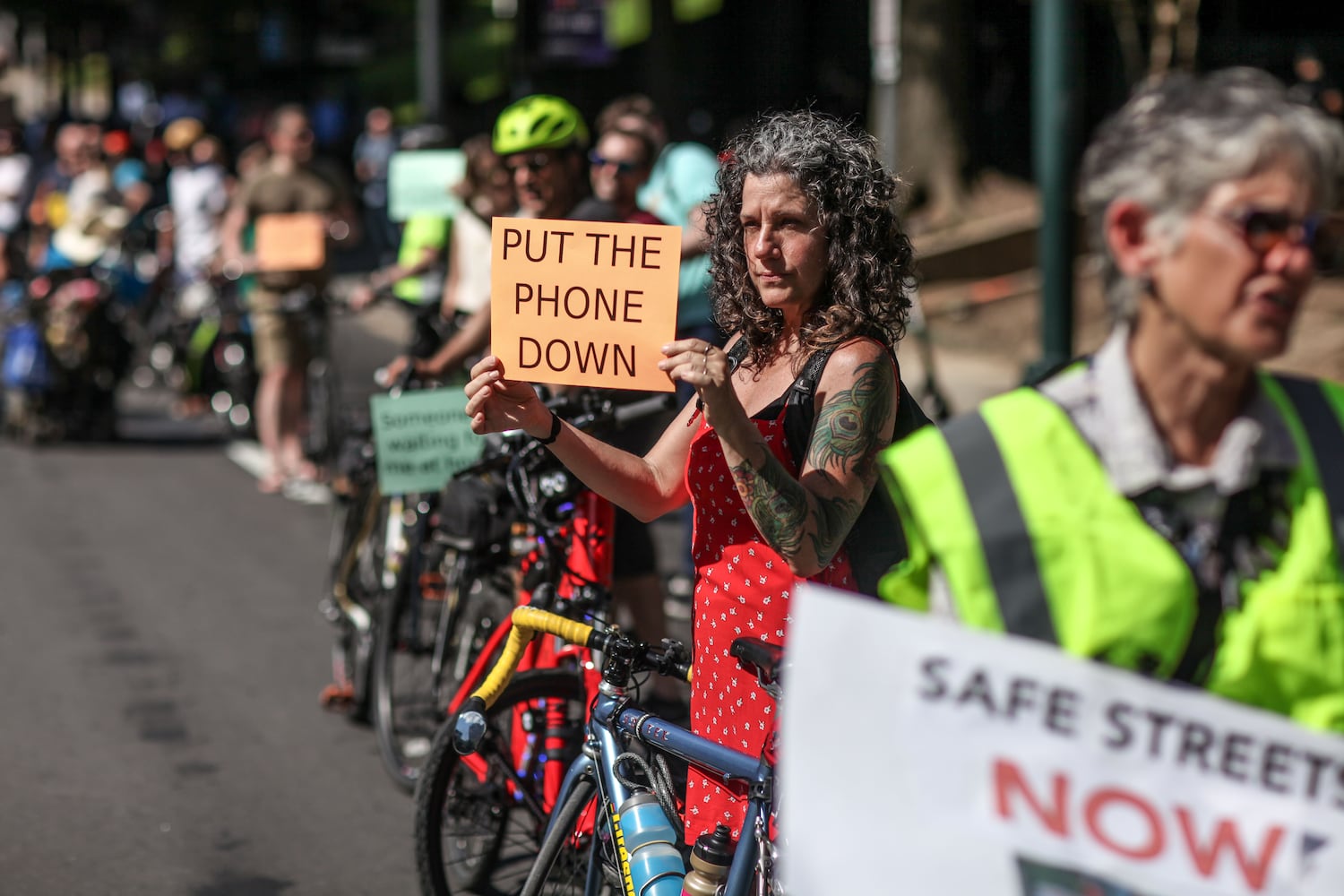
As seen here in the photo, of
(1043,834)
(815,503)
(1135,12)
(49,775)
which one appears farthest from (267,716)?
(1135,12)

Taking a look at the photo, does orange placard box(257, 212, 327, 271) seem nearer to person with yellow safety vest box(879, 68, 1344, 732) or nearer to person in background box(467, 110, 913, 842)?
person in background box(467, 110, 913, 842)

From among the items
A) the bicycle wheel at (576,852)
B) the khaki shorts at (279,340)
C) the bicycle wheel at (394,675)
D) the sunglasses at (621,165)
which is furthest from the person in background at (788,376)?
the khaki shorts at (279,340)

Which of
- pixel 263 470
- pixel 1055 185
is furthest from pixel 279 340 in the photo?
pixel 1055 185

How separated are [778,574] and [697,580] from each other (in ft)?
0.69

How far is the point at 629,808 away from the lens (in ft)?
9.97

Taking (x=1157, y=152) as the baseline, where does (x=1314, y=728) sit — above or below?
below

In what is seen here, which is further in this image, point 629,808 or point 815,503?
point 629,808

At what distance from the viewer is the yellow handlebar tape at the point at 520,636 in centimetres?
331

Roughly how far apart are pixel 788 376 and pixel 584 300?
17.1 inches

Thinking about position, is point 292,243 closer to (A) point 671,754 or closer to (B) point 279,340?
(B) point 279,340

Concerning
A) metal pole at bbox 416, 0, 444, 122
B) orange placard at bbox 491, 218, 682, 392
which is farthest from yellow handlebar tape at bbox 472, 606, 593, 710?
metal pole at bbox 416, 0, 444, 122

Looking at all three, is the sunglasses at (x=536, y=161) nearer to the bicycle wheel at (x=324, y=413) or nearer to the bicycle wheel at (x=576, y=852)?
the bicycle wheel at (x=576, y=852)

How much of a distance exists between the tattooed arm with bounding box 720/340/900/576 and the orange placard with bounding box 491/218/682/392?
1.07 feet

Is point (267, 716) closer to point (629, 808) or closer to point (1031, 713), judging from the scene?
point (629, 808)
